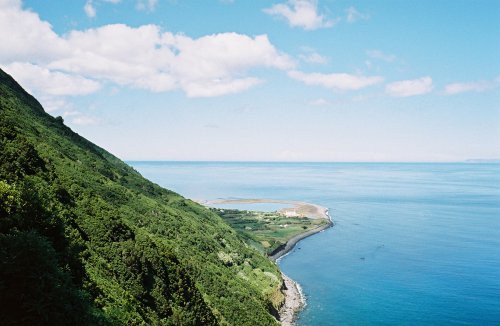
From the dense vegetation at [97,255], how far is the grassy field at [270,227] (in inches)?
1609

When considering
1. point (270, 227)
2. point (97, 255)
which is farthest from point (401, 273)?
point (97, 255)

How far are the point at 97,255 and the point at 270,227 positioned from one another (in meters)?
141

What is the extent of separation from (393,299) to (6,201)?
3702 inches

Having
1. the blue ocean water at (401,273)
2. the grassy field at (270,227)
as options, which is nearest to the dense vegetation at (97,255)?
the blue ocean water at (401,273)

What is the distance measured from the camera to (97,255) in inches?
1540

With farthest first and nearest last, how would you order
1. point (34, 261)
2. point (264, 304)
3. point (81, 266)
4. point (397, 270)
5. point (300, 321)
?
point (397, 270)
point (300, 321)
point (264, 304)
point (81, 266)
point (34, 261)

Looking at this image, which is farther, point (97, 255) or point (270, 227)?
point (270, 227)

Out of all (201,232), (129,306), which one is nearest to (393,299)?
(201,232)

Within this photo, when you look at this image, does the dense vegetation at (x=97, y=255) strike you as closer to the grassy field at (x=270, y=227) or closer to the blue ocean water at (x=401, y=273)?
the blue ocean water at (x=401, y=273)

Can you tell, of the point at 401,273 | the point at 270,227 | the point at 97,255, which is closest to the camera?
the point at 97,255

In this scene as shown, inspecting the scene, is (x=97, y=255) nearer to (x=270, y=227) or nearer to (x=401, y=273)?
(x=401, y=273)

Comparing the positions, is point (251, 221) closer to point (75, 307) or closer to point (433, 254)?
point (433, 254)

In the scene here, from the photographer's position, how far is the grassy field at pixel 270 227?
14341 cm

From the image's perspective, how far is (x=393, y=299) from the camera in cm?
9462
